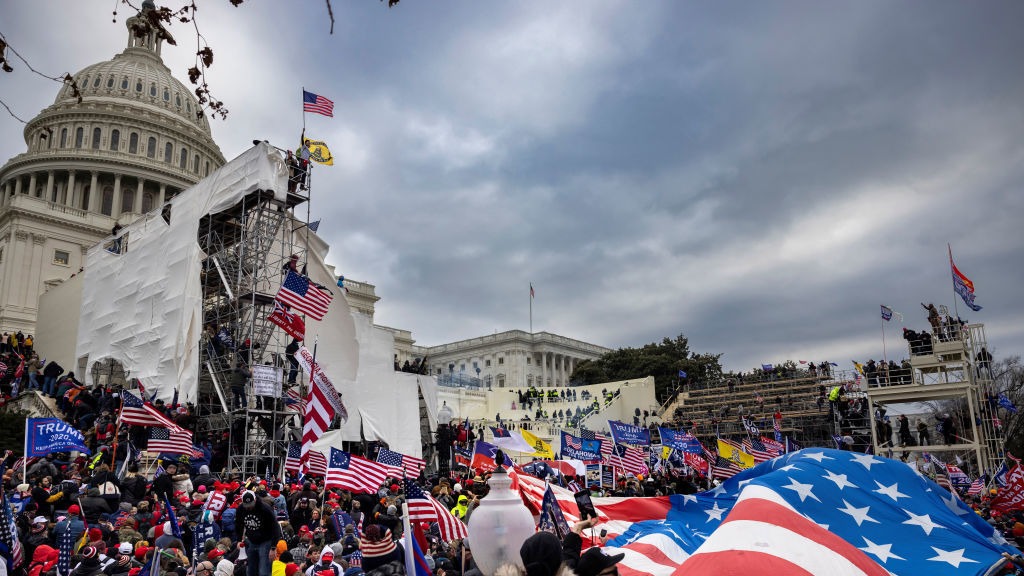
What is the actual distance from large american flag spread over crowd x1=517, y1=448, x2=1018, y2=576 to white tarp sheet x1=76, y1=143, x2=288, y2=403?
66.3ft

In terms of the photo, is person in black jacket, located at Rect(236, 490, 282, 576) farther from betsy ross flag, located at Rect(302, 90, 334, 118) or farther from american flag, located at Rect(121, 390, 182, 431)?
betsy ross flag, located at Rect(302, 90, 334, 118)

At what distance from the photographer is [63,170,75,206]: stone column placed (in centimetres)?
6562

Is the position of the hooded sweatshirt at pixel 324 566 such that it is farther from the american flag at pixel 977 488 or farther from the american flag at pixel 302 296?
the american flag at pixel 977 488

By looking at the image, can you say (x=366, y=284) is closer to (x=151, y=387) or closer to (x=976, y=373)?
(x=151, y=387)

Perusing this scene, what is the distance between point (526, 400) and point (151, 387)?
31.3 meters

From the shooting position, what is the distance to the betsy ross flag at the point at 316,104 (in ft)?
90.8

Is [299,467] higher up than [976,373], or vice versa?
[976,373]

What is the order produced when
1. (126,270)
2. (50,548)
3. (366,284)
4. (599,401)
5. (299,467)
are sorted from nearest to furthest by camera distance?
(50,548) < (299,467) < (126,270) < (599,401) < (366,284)

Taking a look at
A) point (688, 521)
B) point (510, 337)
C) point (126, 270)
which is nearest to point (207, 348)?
point (126, 270)

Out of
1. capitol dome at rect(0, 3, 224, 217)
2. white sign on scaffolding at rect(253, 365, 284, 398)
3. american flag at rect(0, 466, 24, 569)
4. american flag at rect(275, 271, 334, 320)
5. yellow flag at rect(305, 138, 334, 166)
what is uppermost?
capitol dome at rect(0, 3, 224, 217)

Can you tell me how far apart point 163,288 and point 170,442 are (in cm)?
1699

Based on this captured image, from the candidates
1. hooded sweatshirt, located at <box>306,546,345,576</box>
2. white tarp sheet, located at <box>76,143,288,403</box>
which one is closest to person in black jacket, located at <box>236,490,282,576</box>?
hooded sweatshirt, located at <box>306,546,345,576</box>

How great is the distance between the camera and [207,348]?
28109 millimetres

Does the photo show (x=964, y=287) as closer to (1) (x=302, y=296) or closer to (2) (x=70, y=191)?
(1) (x=302, y=296)
